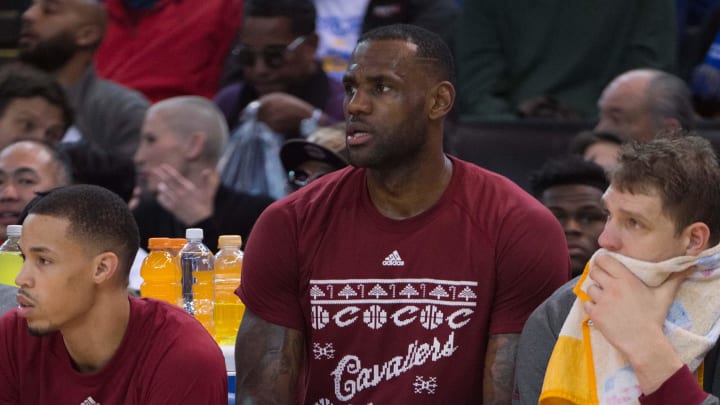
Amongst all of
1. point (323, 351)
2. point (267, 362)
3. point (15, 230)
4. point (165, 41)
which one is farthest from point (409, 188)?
point (165, 41)

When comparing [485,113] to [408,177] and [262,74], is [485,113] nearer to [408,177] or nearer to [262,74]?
[262,74]

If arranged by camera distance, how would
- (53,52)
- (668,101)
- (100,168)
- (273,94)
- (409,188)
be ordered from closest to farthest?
(409,188)
(100,168)
(668,101)
(273,94)
(53,52)

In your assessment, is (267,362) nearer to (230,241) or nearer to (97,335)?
(97,335)

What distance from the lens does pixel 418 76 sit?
397 cm

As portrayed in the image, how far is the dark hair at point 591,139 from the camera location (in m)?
6.14

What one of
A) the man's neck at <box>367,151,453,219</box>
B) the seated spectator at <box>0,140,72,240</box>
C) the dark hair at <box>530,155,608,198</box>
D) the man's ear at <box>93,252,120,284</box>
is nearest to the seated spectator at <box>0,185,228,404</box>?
the man's ear at <box>93,252,120,284</box>

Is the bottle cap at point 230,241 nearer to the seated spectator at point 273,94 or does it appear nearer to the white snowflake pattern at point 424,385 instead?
the white snowflake pattern at point 424,385

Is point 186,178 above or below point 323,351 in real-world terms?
below

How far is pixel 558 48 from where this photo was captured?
6.97m

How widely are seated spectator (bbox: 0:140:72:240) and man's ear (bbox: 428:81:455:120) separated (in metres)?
2.03

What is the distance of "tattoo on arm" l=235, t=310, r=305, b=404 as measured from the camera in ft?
12.8

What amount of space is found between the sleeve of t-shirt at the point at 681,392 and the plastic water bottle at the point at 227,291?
169 cm

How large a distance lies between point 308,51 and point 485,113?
937mm

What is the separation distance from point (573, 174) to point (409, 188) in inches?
65.3
